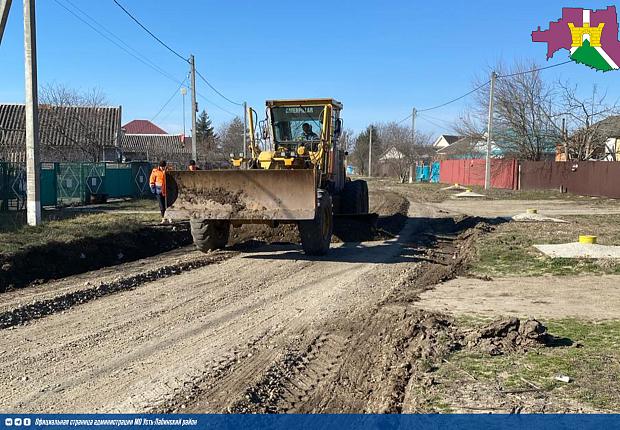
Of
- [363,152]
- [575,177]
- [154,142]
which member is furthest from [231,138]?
[575,177]

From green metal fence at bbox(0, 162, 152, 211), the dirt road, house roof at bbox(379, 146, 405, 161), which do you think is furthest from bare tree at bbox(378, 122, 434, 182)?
the dirt road

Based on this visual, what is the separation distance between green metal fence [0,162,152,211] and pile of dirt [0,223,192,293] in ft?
24.2

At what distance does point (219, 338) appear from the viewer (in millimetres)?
6352

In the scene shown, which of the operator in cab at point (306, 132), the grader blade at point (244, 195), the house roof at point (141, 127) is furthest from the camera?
the house roof at point (141, 127)

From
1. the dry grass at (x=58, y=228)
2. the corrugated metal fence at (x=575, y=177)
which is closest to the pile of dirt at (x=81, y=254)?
the dry grass at (x=58, y=228)

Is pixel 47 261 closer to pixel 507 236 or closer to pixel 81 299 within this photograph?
pixel 81 299

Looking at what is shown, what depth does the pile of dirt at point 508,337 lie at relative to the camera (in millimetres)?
5789

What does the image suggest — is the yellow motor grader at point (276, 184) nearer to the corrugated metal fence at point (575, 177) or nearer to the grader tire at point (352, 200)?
the grader tire at point (352, 200)

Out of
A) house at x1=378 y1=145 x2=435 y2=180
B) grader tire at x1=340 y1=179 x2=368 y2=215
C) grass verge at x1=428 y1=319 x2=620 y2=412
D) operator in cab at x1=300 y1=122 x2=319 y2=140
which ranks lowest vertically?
grass verge at x1=428 y1=319 x2=620 y2=412

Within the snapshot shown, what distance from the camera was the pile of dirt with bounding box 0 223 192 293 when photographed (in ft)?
31.8

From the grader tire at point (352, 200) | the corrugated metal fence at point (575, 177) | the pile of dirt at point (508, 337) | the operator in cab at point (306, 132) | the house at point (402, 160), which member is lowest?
the pile of dirt at point (508, 337)

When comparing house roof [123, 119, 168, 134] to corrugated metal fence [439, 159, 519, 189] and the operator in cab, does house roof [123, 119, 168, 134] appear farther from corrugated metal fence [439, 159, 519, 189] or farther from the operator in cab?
the operator in cab

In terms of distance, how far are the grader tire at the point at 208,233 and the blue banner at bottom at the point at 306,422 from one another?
721 cm

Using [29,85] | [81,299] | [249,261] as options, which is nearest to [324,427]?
[81,299]
